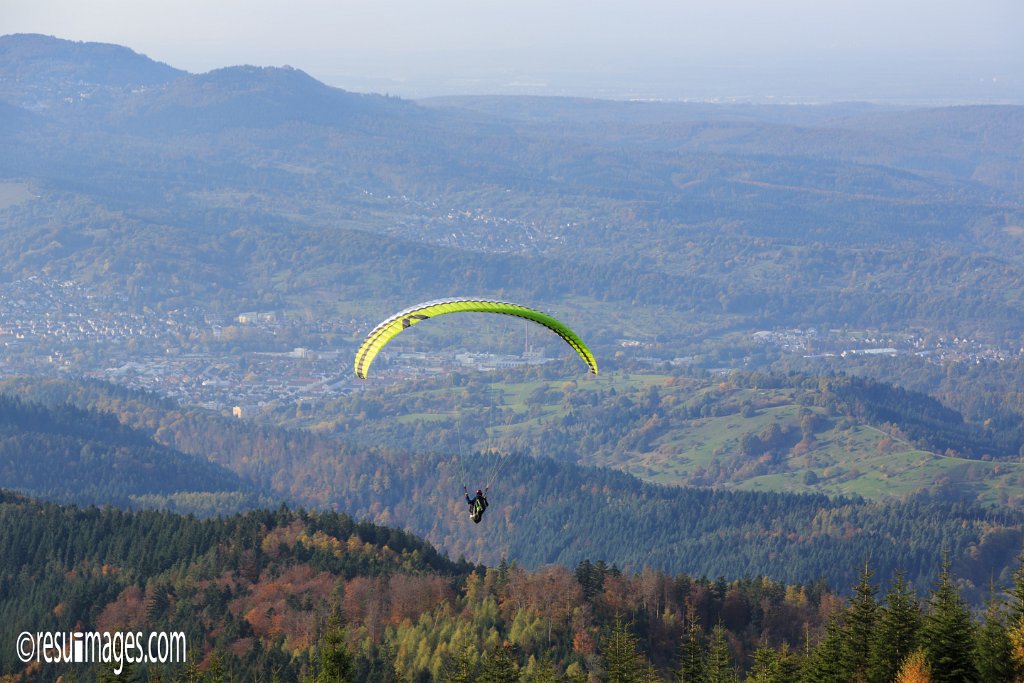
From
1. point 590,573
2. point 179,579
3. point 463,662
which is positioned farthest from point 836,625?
point 179,579

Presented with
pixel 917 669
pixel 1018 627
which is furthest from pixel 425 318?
pixel 1018 627

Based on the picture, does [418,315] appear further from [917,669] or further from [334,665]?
[917,669]

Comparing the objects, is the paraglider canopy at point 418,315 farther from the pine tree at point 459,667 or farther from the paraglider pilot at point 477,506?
the pine tree at point 459,667

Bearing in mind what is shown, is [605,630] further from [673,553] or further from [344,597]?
[673,553]

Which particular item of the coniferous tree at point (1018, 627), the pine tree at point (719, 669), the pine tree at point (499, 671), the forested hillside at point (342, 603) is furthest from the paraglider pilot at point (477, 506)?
the coniferous tree at point (1018, 627)

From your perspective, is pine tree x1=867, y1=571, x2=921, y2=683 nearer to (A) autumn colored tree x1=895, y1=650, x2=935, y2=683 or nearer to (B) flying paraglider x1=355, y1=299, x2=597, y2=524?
(A) autumn colored tree x1=895, y1=650, x2=935, y2=683

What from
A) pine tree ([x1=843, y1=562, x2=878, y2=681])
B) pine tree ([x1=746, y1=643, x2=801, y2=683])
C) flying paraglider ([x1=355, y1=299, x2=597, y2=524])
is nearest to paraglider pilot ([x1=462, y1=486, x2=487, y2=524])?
flying paraglider ([x1=355, y1=299, x2=597, y2=524])
